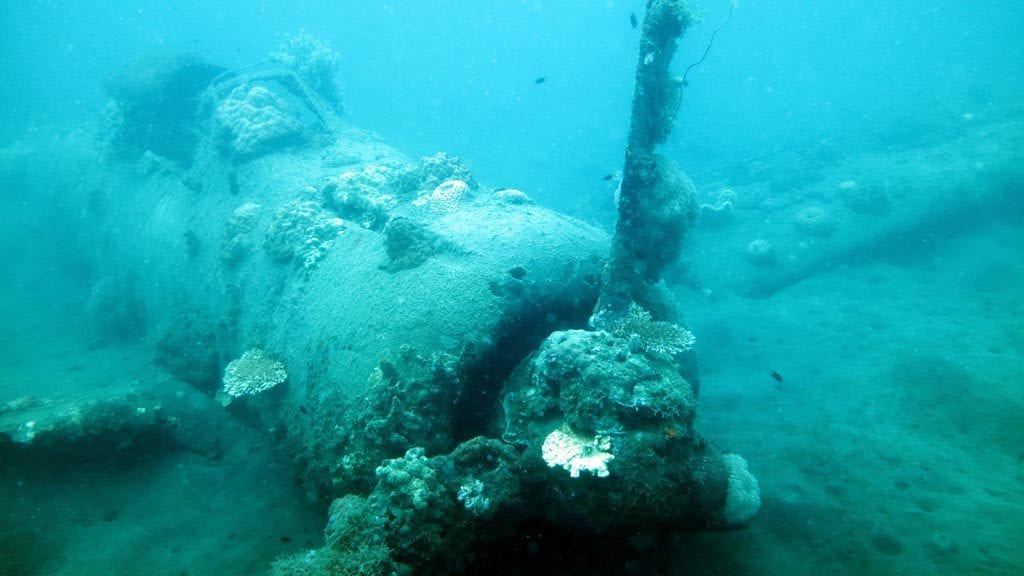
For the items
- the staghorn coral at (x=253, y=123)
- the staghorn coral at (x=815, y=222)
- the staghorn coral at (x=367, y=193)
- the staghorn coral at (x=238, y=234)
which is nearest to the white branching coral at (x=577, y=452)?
the staghorn coral at (x=367, y=193)

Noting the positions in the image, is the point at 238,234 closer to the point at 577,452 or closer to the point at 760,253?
the point at 577,452

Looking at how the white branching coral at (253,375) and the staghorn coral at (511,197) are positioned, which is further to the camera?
the staghorn coral at (511,197)

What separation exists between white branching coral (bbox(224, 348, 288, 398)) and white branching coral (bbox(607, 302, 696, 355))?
5.03 metres

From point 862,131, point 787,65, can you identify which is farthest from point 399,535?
point 787,65

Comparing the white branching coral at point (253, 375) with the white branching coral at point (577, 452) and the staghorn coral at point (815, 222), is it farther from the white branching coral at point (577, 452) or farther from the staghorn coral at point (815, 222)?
the staghorn coral at point (815, 222)

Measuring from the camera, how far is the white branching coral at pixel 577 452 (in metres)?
3.73

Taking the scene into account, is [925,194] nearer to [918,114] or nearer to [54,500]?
[918,114]

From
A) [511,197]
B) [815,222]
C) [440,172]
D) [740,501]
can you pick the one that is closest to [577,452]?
[740,501]

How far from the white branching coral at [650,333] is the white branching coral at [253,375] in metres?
5.03

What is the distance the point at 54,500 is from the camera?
557cm

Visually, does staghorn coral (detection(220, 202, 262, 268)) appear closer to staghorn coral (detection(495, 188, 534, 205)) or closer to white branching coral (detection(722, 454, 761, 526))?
staghorn coral (detection(495, 188, 534, 205))

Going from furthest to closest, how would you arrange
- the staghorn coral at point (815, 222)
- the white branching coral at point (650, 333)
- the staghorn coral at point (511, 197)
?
the staghorn coral at point (815, 222), the staghorn coral at point (511, 197), the white branching coral at point (650, 333)

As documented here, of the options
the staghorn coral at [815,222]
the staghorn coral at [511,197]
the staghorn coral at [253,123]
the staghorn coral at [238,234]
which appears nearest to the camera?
the staghorn coral at [511,197]

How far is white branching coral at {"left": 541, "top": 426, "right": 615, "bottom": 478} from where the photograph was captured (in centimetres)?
373
